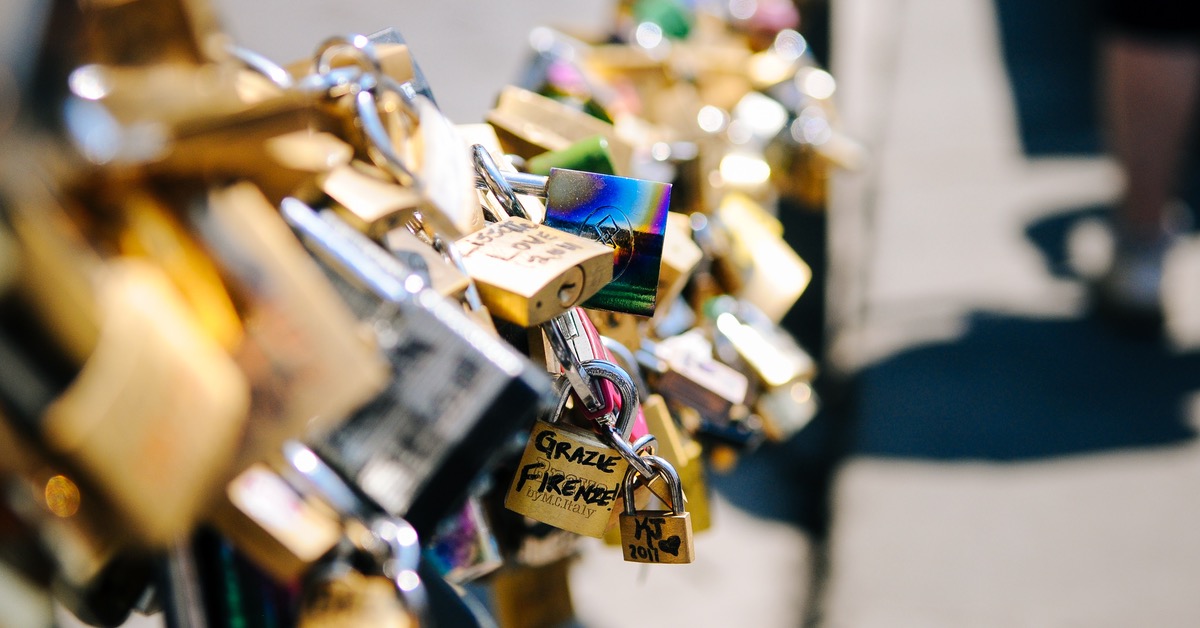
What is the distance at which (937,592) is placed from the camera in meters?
1.67

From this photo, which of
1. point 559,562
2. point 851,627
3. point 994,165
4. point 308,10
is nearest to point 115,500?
point 559,562

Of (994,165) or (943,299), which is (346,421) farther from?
(994,165)

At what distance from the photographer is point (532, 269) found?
20.2 inches

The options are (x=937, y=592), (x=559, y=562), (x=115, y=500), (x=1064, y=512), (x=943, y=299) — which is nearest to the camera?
(x=115, y=500)

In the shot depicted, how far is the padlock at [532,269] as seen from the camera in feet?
1.65

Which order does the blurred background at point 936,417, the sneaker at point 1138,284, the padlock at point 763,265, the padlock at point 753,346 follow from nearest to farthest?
the padlock at point 753,346 < the padlock at point 763,265 < the blurred background at point 936,417 < the sneaker at point 1138,284

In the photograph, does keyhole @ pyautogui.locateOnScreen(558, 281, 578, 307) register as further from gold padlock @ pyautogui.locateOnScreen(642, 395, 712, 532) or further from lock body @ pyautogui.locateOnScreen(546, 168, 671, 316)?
gold padlock @ pyautogui.locateOnScreen(642, 395, 712, 532)

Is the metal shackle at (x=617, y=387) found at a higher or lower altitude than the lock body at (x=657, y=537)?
higher

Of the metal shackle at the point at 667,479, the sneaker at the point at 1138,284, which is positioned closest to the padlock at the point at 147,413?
the metal shackle at the point at 667,479

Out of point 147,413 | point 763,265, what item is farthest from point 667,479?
point 763,265

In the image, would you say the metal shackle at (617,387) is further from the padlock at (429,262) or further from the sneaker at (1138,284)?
the sneaker at (1138,284)

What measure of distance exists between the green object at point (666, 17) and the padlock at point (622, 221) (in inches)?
34.9

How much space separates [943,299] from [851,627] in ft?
4.55

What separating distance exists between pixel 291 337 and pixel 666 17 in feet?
3.90
